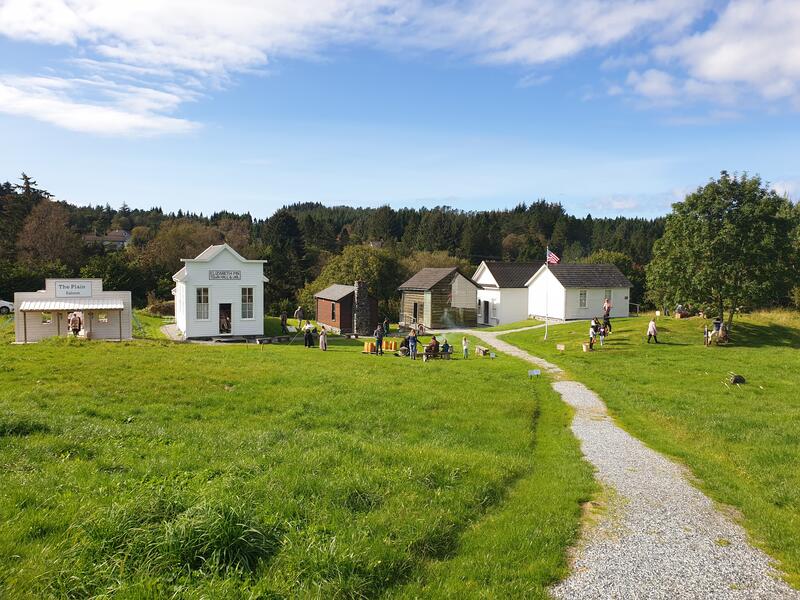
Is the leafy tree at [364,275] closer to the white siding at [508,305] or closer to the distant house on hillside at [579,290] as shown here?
the white siding at [508,305]

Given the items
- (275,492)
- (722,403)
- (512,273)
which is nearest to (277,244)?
(512,273)

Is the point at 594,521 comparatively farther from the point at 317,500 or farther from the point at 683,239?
the point at 683,239

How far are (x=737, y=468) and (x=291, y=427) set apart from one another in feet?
30.8

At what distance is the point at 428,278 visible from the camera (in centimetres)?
5153

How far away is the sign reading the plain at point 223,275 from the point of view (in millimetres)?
38344

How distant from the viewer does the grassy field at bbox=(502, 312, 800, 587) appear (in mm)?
9461

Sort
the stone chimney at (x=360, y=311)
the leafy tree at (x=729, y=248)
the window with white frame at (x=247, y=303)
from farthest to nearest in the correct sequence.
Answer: the stone chimney at (x=360, y=311), the window with white frame at (x=247, y=303), the leafy tree at (x=729, y=248)

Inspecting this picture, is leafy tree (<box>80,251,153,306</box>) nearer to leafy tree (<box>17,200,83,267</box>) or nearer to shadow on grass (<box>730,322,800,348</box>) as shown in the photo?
leafy tree (<box>17,200,83,267</box>)

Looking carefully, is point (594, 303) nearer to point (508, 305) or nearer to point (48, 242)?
point (508, 305)

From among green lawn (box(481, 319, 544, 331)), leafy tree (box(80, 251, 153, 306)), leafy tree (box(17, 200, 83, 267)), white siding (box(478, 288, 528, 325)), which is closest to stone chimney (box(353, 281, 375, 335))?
green lawn (box(481, 319, 544, 331))

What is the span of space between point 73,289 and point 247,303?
1089 centimetres

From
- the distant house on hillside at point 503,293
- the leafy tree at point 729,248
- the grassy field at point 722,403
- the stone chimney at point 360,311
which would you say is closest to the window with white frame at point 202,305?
the stone chimney at point 360,311

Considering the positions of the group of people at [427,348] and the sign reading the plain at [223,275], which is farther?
the sign reading the plain at [223,275]

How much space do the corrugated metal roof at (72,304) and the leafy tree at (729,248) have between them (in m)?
33.9
